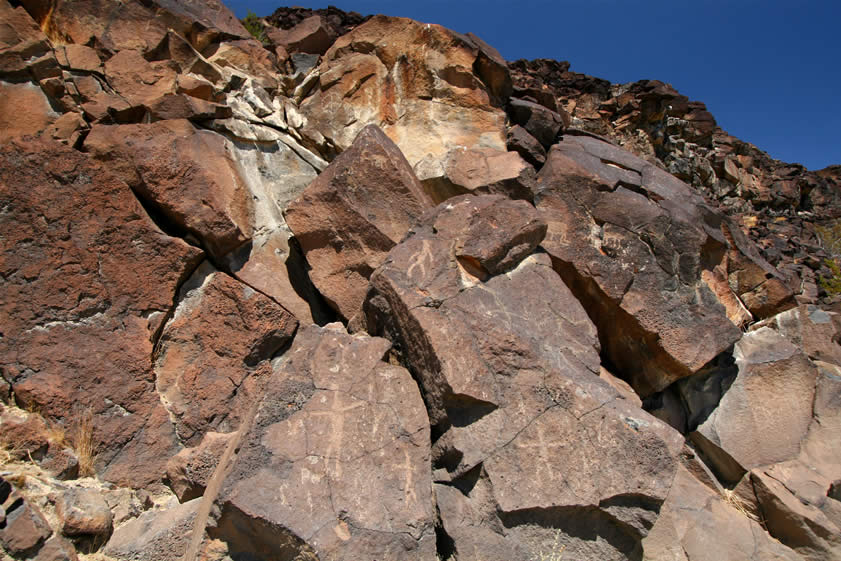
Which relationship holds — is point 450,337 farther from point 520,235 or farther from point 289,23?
point 289,23

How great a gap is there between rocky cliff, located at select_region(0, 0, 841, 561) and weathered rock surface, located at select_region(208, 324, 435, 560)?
0.01 m

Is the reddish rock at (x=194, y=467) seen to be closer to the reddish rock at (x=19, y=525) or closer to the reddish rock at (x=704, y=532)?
the reddish rock at (x=19, y=525)

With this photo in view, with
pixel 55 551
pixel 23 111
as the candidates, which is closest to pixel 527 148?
pixel 23 111

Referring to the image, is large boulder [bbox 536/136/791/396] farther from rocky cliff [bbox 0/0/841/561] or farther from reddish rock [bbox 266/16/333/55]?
reddish rock [bbox 266/16/333/55]

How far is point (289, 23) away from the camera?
Answer: 28.4 ft

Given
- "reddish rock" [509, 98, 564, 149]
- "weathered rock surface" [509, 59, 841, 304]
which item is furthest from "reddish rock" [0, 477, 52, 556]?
"weathered rock surface" [509, 59, 841, 304]

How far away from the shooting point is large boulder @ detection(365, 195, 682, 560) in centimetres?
269

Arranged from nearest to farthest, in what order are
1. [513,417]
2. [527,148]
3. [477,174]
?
[513,417]
[477,174]
[527,148]

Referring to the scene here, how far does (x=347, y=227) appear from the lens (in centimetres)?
395

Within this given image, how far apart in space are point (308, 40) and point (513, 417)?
4675mm

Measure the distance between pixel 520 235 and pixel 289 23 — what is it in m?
6.81

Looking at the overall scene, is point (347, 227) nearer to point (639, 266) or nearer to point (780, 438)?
point (639, 266)

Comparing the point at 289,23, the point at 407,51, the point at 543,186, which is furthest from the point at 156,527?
the point at 289,23

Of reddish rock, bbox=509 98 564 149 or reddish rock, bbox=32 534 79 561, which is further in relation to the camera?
reddish rock, bbox=509 98 564 149
